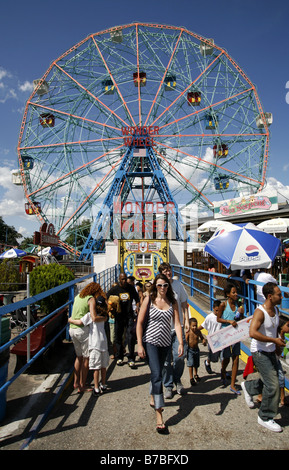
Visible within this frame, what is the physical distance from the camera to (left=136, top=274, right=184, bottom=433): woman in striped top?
3283mm

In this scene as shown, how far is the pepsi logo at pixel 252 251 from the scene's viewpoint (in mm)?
5845

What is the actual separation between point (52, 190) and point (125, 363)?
2291cm

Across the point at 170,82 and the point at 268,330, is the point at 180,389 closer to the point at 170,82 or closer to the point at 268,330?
the point at 268,330

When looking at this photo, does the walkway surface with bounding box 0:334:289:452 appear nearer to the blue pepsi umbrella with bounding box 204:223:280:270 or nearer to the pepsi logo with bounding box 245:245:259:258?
the blue pepsi umbrella with bounding box 204:223:280:270

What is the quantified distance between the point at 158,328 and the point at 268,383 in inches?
45.9

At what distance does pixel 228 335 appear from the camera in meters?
3.83

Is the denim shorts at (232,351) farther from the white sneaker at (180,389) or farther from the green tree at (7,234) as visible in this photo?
the green tree at (7,234)

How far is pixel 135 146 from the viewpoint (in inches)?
999

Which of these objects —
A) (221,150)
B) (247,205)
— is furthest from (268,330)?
(221,150)

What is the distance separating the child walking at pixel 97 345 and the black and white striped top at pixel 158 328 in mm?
918

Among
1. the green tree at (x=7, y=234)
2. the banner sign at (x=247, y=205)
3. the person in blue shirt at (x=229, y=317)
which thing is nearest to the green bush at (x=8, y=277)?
the person in blue shirt at (x=229, y=317)

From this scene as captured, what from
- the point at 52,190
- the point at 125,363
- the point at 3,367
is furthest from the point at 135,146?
A: the point at 3,367

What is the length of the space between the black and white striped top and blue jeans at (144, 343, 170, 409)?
0.21ft
